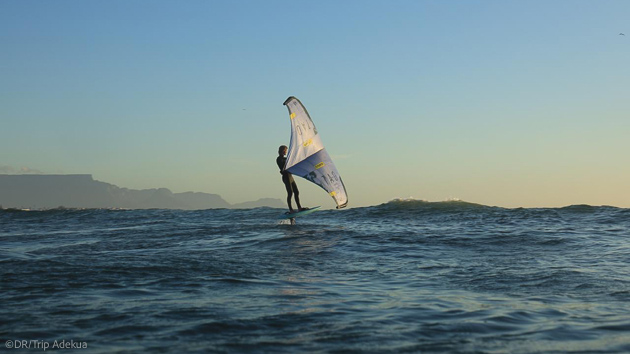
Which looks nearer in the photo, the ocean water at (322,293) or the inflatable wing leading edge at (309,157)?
the ocean water at (322,293)

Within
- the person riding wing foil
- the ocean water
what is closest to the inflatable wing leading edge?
the person riding wing foil

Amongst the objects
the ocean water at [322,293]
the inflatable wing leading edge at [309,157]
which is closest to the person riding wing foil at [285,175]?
the inflatable wing leading edge at [309,157]

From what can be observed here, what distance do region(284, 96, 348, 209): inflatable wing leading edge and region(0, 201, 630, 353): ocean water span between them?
10.6ft

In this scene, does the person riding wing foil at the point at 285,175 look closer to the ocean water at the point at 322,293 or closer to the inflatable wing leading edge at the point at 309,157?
the inflatable wing leading edge at the point at 309,157

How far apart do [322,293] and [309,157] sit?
11.4 meters

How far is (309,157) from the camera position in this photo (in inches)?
750

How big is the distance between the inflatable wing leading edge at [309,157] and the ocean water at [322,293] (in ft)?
10.6

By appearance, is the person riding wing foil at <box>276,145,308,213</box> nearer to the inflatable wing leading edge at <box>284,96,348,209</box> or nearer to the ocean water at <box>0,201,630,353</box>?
the inflatable wing leading edge at <box>284,96,348,209</box>

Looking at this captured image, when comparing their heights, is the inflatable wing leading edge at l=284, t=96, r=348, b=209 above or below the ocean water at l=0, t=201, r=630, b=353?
above

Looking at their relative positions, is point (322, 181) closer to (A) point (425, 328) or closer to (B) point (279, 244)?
(B) point (279, 244)

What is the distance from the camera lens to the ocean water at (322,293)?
5430 mm

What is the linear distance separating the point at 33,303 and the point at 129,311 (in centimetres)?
150

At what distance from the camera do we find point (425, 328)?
5863 mm

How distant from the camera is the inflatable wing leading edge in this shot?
18.6 metres
